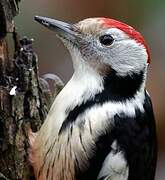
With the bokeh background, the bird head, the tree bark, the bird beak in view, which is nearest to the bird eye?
the bird head

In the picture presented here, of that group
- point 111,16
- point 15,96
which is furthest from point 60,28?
point 111,16

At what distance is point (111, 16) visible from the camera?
638cm

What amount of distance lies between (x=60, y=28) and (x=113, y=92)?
1.31ft

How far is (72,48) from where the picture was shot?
3.75m

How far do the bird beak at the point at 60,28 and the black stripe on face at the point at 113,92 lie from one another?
269mm

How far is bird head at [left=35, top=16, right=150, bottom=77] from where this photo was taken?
371cm

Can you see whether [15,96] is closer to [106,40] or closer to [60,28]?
[60,28]

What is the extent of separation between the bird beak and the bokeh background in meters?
2.31

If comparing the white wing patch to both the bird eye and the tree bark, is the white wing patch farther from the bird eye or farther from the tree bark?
the bird eye

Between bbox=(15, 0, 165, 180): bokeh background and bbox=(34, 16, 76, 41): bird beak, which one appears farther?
bbox=(15, 0, 165, 180): bokeh background

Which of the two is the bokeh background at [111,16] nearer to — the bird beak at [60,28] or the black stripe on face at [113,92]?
the bird beak at [60,28]

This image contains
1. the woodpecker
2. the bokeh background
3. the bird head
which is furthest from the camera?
the bokeh background

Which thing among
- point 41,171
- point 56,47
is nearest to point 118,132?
point 41,171

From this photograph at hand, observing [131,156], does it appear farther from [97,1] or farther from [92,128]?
[97,1]
